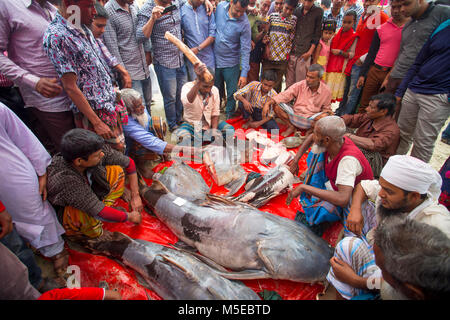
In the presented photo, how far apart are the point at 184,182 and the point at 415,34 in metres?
4.06

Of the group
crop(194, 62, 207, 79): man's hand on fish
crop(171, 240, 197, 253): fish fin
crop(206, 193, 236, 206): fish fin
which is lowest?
crop(171, 240, 197, 253): fish fin

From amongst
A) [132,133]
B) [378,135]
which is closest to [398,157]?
[378,135]

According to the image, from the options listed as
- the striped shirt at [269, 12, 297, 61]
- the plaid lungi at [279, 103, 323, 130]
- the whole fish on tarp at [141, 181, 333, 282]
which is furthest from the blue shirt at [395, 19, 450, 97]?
the whole fish on tarp at [141, 181, 333, 282]

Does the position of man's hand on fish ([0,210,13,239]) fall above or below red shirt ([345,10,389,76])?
below

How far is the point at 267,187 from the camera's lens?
10.2 feet

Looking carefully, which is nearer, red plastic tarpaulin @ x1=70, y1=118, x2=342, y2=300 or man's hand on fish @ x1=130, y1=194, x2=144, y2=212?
red plastic tarpaulin @ x1=70, y1=118, x2=342, y2=300

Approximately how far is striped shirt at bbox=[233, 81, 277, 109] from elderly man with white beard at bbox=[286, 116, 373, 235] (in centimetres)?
244

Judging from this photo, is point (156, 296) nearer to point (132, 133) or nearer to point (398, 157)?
point (132, 133)

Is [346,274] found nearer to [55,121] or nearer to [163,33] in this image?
[55,121]

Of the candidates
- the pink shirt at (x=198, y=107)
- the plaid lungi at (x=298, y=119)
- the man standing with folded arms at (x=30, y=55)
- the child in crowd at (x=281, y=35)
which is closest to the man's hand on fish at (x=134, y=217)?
the man standing with folded arms at (x=30, y=55)

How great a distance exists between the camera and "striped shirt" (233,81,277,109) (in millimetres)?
4855

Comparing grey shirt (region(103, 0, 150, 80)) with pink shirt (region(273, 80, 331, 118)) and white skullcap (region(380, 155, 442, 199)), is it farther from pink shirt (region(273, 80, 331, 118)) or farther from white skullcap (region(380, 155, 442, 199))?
white skullcap (region(380, 155, 442, 199))

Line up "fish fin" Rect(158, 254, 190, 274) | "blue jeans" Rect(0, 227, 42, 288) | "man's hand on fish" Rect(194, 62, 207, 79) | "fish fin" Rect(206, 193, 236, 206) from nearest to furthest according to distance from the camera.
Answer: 1. "blue jeans" Rect(0, 227, 42, 288)
2. "fish fin" Rect(158, 254, 190, 274)
3. "fish fin" Rect(206, 193, 236, 206)
4. "man's hand on fish" Rect(194, 62, 207, 79)

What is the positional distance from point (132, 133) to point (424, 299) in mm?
3309
